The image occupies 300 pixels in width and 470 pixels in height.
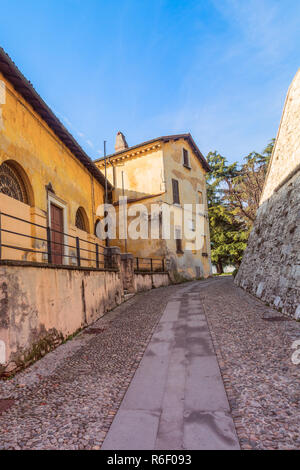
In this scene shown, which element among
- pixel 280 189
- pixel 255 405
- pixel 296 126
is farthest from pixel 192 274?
pixel 255 405

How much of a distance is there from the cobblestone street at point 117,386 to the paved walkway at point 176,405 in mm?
118

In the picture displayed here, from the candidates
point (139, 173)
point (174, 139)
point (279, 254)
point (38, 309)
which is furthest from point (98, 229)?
point (38, 309)

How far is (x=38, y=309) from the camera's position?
15.9ft

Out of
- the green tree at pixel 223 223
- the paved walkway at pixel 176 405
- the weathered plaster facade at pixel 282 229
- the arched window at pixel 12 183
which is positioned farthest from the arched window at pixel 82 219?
the green tree at pixel 223 223

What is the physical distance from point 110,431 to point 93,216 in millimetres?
11790

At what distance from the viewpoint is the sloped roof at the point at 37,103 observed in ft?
21.6

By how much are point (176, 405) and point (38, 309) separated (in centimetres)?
313

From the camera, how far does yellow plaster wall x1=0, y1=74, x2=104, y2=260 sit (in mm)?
7148

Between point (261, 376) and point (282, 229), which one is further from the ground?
point (282, 229)

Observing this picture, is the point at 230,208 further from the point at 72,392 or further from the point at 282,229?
the point at 72,392

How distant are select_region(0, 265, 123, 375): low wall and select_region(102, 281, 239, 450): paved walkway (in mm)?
1972

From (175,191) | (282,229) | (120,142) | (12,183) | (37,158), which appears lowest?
(282,229)

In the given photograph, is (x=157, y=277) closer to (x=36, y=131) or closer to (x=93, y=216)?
(x=93, y=216)

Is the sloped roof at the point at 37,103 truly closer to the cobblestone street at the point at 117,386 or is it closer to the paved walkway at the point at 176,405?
the cobblestone street at the point at 117,386
